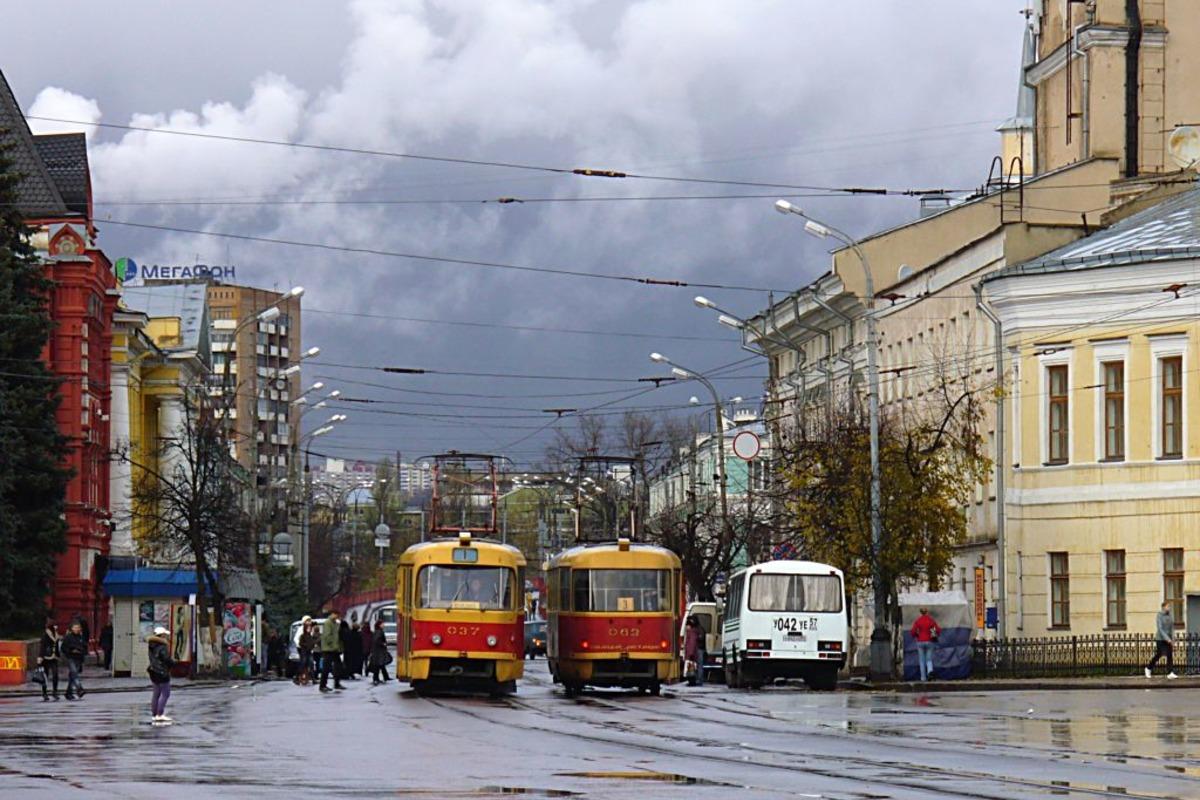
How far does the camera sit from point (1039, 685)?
47344 mm

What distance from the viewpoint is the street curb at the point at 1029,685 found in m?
46.1

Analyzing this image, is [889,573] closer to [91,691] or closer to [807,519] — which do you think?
[807,519]

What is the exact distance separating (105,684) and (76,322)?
66.9ft

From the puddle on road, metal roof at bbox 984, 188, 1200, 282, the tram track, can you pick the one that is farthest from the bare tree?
the puddle on road

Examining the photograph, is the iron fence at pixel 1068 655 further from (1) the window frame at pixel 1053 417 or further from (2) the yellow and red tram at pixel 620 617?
(2) the yellow and red tram at pixel 620 617

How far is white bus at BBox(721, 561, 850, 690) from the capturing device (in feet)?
164

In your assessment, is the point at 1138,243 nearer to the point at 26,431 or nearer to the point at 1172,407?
the point at 1172,407

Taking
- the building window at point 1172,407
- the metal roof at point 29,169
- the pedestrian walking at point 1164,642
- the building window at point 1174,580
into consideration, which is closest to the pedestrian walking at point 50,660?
the pedestrian walking at point 1164,642

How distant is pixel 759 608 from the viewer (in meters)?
50.7

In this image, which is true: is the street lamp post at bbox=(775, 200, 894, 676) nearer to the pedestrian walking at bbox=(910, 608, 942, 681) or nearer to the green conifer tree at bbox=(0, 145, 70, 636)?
the pedestrian walking at bbox=(910, 608, 942, 681)

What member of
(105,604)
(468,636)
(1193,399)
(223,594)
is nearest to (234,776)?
(468,636)

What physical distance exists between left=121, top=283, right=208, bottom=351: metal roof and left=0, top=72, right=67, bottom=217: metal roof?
22540 mm

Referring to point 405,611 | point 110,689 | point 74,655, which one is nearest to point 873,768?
point 405,611

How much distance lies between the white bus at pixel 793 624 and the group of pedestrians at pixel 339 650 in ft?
27.4
